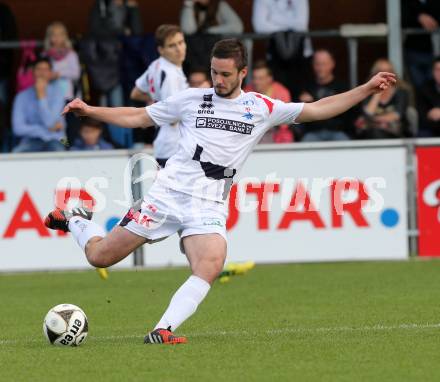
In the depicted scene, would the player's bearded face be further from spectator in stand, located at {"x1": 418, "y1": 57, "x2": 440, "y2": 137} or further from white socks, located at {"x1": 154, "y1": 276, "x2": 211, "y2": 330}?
spectator in stand, located at {"x1": 418, "y1": 57, "x2": 440, "y2": 137}

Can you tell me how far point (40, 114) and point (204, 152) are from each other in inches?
316

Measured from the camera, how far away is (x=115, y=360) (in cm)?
797

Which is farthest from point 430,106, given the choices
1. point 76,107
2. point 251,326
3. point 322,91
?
point 76,107

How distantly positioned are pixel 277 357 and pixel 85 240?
2.14 meters

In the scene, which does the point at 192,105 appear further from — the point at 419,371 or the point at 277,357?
the point at 419,371

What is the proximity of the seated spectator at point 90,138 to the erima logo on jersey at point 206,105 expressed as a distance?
7.13 metres

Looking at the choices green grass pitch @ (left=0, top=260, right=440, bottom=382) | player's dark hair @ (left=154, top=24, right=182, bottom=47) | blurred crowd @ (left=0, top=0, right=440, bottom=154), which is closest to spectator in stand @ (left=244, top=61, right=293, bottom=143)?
blurred crowd @ (left=0, top=0, right=440, bottom=154)

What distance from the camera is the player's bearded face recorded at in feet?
28.5

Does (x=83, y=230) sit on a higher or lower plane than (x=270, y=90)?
lower

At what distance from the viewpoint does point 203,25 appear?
56.9 ft

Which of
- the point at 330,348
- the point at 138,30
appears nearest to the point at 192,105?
the point at 330,348

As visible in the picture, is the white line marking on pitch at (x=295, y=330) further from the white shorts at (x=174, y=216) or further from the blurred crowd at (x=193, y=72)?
the blurred crowd at (x=193, y=72)

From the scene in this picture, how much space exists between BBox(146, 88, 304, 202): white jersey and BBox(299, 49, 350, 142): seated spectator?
23.5 ft

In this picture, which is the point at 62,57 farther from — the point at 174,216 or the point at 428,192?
the point at 174,216
